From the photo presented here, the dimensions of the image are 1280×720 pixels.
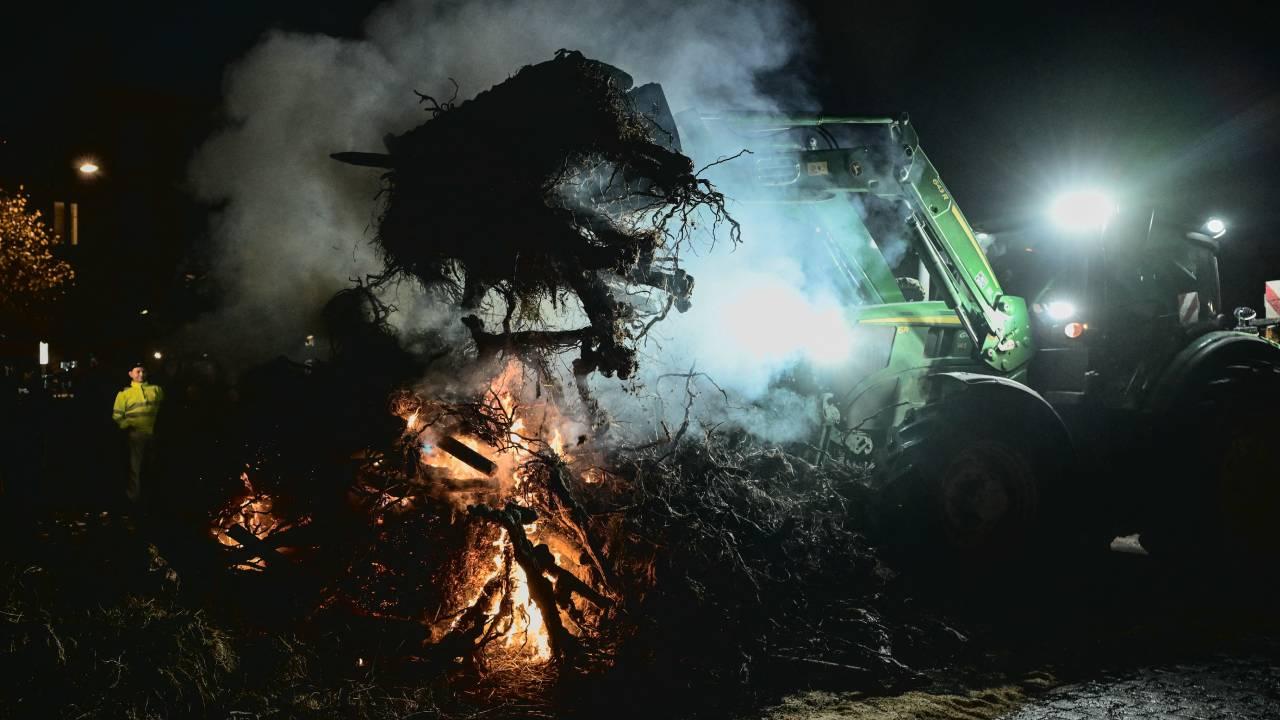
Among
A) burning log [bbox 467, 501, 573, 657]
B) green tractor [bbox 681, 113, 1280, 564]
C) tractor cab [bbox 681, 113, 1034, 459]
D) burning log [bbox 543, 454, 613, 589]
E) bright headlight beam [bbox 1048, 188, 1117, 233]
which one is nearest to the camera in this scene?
burning log [bbox 467, 501, 573, 657]

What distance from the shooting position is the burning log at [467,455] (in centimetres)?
518

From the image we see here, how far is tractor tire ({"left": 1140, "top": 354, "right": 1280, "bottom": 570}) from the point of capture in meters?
5.89

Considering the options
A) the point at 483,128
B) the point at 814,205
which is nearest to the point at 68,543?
the point at 483,128

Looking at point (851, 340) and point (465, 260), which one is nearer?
point (465, 260)

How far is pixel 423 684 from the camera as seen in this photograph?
14.3 feet

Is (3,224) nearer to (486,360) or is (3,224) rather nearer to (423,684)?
(486,360)

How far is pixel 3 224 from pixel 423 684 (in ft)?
57.0

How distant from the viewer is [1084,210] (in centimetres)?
668

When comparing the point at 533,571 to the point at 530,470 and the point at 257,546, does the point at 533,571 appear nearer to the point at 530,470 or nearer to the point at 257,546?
the point at 530,470

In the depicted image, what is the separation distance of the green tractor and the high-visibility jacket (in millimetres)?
7964

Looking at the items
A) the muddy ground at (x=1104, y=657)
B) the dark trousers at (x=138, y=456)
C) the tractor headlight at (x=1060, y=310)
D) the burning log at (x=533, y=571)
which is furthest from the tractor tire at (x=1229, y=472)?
the dark trousers at (x=138, y=456)

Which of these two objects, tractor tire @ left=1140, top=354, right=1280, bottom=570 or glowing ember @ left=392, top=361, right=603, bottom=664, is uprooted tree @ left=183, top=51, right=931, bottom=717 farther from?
tractor tire @ left=1140, top=354, right=1280, bottom=570

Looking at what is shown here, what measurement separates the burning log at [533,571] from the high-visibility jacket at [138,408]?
714 centimetres

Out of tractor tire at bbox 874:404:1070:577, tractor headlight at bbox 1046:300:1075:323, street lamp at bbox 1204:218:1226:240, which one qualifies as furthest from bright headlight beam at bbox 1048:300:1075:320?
tractor tire at bbox 874:404:1070:577
